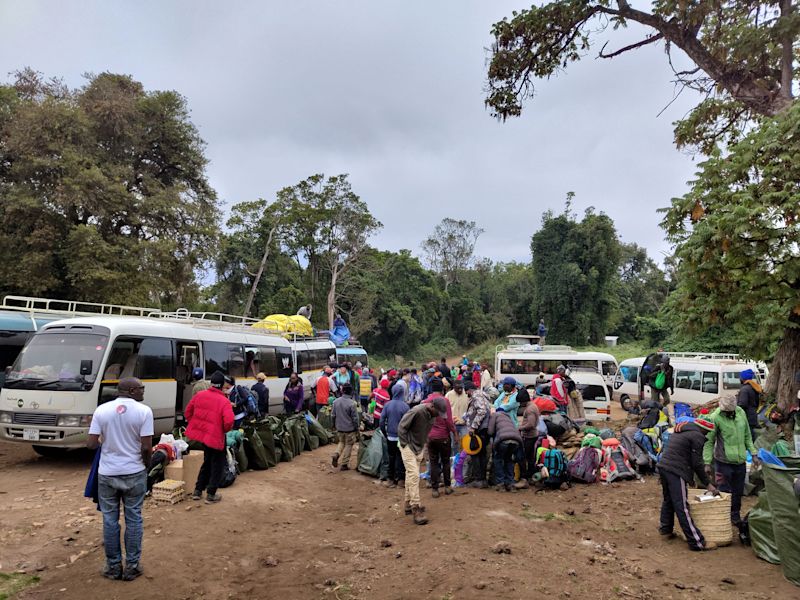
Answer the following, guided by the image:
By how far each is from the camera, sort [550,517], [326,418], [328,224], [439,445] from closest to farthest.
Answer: [550,517] → [439,445] → [326,418] → [328,224]

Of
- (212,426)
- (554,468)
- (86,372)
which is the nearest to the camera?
(212,426)

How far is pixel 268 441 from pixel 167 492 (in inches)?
102

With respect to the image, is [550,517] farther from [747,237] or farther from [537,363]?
[537,363]

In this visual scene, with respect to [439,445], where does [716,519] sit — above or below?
below

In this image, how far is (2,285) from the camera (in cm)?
1652

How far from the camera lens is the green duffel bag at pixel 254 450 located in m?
9.04

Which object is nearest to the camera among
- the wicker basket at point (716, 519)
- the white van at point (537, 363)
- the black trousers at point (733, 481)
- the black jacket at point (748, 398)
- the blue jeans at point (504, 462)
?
the wicker basket at point (716, 519)

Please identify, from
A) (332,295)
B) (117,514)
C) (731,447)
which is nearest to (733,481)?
(731,447)

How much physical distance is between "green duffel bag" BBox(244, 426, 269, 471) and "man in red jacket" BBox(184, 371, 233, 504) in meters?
1.74

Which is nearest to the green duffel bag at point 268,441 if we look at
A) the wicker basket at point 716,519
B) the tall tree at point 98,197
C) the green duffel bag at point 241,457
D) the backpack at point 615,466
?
the green duffel bag at point 241,457

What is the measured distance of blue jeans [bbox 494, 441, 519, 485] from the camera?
27.0 ft

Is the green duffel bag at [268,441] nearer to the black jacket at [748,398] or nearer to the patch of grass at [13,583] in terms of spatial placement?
the patch of grass at [13,583]

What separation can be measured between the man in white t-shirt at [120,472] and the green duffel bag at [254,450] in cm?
418

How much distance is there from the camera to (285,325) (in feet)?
58.0
